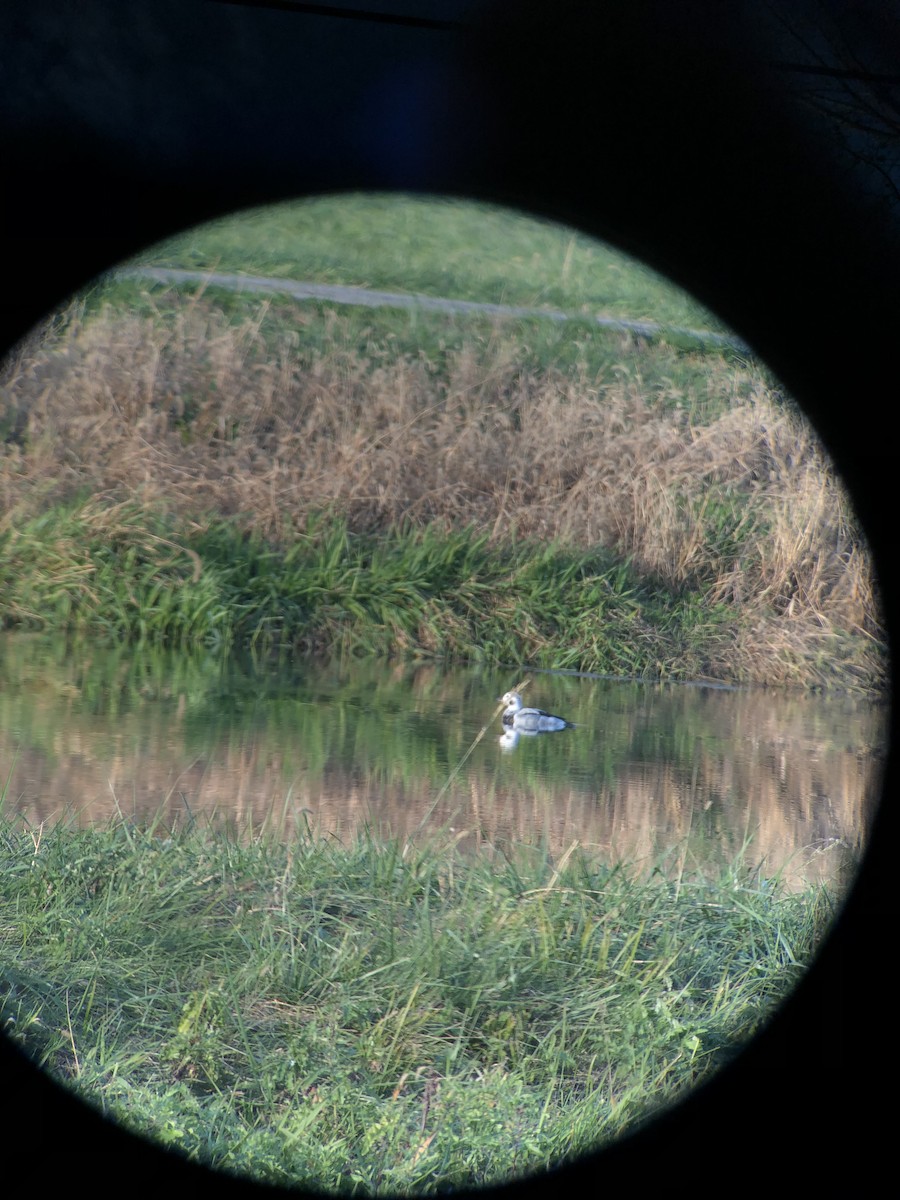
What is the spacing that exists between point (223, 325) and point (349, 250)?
81.9 inches

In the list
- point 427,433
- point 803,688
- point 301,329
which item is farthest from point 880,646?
point 301,329

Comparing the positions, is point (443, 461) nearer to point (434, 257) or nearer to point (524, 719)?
point (524, 719)

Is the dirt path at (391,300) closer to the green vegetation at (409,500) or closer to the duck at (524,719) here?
the green vegetation at (409,500)

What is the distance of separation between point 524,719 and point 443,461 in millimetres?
2593

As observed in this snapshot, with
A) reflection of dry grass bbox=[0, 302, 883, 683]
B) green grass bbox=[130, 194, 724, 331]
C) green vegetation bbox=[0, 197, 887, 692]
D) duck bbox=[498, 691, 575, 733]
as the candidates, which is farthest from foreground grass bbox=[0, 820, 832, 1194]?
green grass bbox=[130, 194, 724, 331]

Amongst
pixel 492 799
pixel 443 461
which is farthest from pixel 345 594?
pixel 492 799

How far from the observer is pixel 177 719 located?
17.7ft

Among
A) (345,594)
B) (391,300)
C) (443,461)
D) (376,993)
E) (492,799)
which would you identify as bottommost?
(376,993)

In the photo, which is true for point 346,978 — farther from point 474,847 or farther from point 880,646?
point 880,646

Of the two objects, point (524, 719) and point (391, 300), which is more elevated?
point (391, 300)

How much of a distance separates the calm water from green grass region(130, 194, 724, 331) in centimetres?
369

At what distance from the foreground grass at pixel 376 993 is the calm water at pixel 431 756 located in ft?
1.25

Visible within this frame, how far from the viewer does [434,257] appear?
988 cm

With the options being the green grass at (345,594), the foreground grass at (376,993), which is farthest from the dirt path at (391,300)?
the foreground grass at (376,993)
